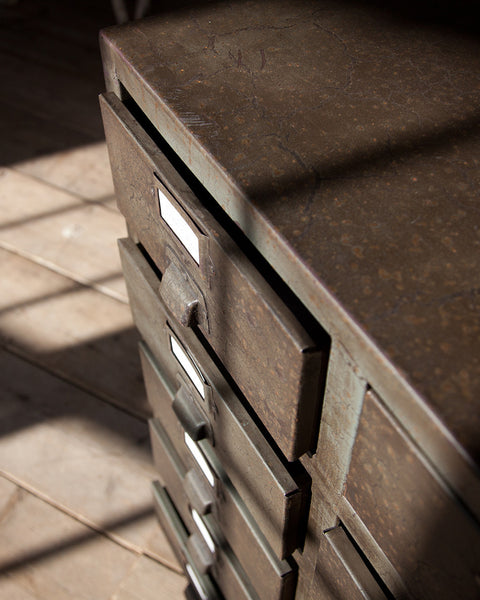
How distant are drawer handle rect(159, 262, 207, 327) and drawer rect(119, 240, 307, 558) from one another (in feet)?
0.18

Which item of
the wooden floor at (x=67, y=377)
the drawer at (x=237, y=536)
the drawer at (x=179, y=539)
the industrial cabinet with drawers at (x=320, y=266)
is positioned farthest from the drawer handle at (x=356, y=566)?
the wooden floor at (x=67, y=377)

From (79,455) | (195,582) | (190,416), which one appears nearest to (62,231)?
(79,455)

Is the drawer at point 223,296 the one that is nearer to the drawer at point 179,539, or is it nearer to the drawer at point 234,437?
the drawer at point 234,437

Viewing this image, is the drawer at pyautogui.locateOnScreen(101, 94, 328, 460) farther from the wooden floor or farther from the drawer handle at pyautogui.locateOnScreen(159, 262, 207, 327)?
the wooden floor

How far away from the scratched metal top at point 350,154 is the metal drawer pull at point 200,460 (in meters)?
0.34

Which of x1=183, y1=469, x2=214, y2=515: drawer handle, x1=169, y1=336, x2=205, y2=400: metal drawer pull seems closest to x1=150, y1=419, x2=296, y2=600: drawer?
x1=183, y1=469, x2=214, y2=515: drawer handle

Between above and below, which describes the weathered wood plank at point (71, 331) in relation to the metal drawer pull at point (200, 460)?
above

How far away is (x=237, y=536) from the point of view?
605 millimetres

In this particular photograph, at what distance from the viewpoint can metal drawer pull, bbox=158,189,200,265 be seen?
0.43 m

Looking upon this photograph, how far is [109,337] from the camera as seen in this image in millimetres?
1340

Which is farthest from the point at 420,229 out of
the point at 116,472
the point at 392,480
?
the point at 116,472

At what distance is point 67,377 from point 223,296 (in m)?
0.94

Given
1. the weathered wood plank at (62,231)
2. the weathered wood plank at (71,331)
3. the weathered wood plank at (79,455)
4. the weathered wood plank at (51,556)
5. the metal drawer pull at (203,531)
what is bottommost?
the metal drawer pull at (203,531)

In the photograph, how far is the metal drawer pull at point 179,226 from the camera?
1.40 ft
